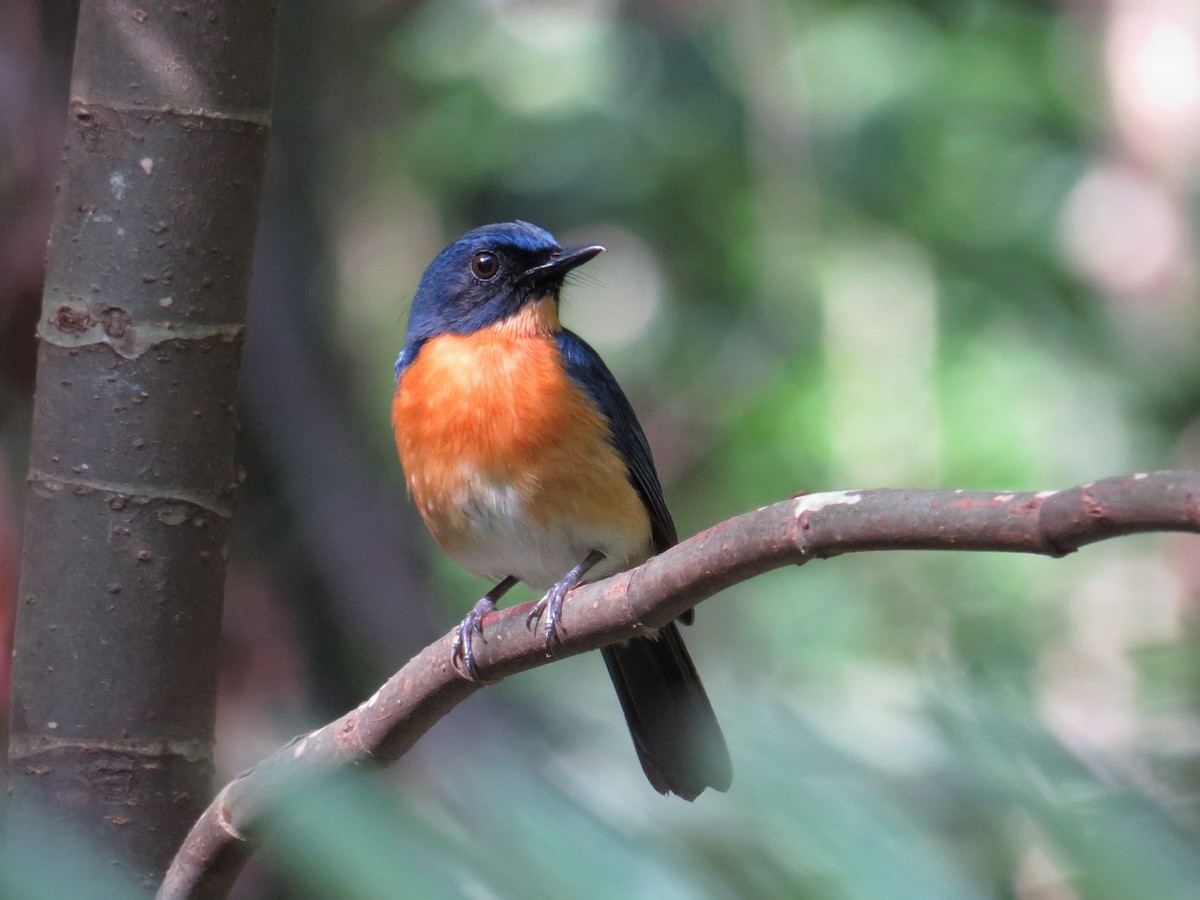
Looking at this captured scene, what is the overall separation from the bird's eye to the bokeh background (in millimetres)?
1396

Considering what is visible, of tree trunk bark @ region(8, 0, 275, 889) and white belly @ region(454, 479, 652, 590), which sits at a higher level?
tree trunk bark @ region(8, 0, 275, 889)

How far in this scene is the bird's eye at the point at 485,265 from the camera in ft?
14.4

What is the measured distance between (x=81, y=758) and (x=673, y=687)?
189 centimetres

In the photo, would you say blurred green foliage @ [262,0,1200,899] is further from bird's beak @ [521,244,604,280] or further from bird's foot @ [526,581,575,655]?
bird's foot @ [526,581,575,655]

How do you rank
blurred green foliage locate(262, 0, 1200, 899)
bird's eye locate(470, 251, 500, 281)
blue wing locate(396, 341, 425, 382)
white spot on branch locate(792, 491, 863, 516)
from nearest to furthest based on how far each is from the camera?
1. white spot on branch locate(792, 491, 863, 516)
2. blue wing locate(396, 341, 425, 382)
3. bird's eye locate(470, 251, 500, 281)
4. blurred green foliage locate(262, 0, 1200, 899)

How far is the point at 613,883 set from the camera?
26.0 inches

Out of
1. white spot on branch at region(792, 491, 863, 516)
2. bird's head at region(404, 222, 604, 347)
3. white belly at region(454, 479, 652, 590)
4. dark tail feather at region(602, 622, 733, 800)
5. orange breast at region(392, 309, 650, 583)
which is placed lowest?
dark tail feather at region(602, 622, 733, 800)

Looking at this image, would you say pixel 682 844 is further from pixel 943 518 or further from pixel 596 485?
pixel 596 485

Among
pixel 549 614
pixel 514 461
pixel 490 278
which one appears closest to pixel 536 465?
pixel 514 461

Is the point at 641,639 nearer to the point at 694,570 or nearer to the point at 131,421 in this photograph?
the point at 131,421

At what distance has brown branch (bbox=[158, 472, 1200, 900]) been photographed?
128cm

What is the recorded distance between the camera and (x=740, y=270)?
8.84 m

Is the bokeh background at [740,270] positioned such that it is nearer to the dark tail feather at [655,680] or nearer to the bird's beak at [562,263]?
the dark tail feather at [655,680]

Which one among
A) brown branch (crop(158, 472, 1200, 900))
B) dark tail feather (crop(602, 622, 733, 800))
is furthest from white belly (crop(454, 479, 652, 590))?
brown branch (crop(158, 472, 1200, 900))
